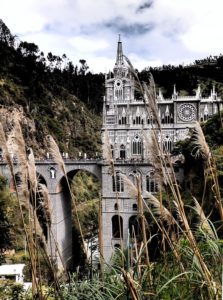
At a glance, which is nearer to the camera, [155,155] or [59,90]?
[155,155]

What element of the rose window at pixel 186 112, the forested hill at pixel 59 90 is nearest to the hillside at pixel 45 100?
the forested hill at pixel 59 90

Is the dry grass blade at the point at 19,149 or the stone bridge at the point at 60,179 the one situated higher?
the dry grass blade at the point at 19,149

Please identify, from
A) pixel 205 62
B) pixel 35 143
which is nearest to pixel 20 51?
pixel 35 143

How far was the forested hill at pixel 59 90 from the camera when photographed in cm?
4928

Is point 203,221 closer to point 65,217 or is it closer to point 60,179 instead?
point 60,179

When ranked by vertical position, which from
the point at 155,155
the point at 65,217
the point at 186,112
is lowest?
the point at 65,217

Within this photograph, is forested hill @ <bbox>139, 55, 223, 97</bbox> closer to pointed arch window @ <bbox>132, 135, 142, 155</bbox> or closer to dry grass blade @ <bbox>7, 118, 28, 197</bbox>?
pointed arch window @ <bbox>132, 135, 142, 155</bbox>

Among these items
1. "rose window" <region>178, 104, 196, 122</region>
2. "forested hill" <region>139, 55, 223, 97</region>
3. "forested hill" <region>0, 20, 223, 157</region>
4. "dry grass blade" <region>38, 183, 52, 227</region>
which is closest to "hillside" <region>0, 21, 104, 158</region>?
"forested hill" <region>0, 20, 223, 157</region>

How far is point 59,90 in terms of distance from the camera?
6519 cm

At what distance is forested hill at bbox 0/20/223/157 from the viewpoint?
4928cm

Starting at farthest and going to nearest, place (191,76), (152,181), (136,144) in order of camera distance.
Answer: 1. (191,76)
2. (136,144)
3. (152,181)

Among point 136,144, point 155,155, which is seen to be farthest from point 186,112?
point 155,155

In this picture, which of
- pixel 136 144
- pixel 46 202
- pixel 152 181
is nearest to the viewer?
pixel 46 202

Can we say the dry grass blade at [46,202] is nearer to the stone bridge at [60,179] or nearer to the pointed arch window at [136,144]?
the stone bridge at [60,179]
